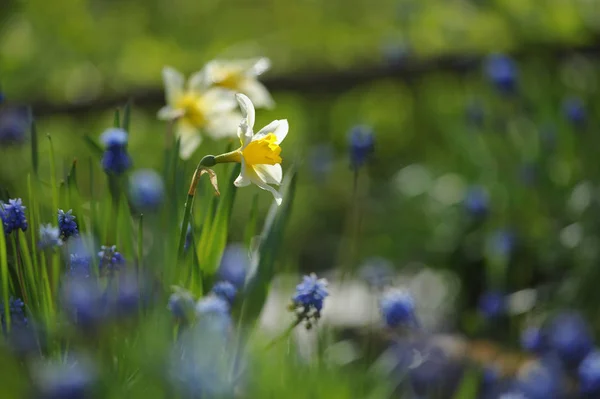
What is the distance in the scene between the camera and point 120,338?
1428 millimetres

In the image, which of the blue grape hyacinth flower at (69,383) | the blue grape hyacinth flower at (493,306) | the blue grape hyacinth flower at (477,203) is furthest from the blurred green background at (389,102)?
the blue grape hyacinth flower at (69,383)

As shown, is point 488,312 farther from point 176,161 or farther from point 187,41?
point 187,41

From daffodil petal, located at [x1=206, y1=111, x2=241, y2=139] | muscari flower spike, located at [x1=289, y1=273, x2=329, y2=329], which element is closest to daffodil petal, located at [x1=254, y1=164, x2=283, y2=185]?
muscari flower spike, located at [x1=289, y1=273, x2=329, y2=329]

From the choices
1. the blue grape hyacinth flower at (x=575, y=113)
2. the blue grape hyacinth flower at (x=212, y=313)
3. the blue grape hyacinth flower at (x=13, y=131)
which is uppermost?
the blue grape hyacinth flower at (x=575, y=113)

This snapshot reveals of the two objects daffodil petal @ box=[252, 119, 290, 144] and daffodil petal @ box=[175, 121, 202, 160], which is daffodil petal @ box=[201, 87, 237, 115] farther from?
daffodil petal @ box=[252, 119, 290, 144]

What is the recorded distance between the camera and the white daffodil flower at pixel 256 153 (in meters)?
1.54

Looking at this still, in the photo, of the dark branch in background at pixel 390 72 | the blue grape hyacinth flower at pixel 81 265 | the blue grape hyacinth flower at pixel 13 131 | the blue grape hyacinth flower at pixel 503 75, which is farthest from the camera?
the dark branch in background at pixel 390 72

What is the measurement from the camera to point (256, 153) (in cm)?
156

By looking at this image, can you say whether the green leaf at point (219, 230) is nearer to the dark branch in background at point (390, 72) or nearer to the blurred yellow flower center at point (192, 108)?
the blurred yellow flower center at point (192, 108)

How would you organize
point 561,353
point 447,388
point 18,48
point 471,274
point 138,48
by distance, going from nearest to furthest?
point 561,353
point 447,388
point 471,274
point 18,48
point 138,48

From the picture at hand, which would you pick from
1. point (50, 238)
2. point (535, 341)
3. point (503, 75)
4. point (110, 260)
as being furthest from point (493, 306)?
point (50, 238)

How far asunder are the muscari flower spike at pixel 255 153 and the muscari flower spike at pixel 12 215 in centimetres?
34

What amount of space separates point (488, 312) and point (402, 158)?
163 centimetres

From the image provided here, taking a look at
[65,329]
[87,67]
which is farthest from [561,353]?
[87,67]
